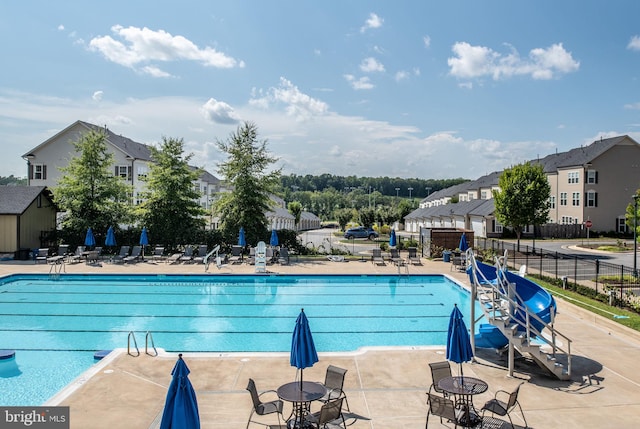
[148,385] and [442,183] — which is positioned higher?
[442,183]

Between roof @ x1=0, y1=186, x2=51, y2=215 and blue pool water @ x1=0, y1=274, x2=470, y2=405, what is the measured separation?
7.29 metres

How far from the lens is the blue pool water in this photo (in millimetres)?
13227

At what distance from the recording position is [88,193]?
31000 millimetres

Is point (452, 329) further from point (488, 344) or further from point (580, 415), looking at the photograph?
point (488, 344)

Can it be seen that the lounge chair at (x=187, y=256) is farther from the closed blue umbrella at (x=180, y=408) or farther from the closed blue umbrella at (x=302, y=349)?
the closed blue umbrella at (x=180, y=408)

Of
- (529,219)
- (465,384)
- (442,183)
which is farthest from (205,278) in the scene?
(442,183)

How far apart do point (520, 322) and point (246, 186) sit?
75.8ft

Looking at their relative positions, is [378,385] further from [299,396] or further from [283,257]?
[283,257]

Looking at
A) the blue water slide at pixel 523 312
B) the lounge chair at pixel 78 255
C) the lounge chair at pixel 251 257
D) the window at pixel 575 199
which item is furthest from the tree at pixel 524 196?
the lounge chair at pixel 78 255

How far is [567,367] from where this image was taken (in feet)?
35.3

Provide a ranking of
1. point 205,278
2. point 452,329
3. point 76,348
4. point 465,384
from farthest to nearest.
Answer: point 205,278 < point 76,348 < point 452,329 < point 465,384

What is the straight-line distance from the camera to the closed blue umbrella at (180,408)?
627cm

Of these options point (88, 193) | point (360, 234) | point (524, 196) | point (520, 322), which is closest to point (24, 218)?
point (88, 193)

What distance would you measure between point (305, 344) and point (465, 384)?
283cm
